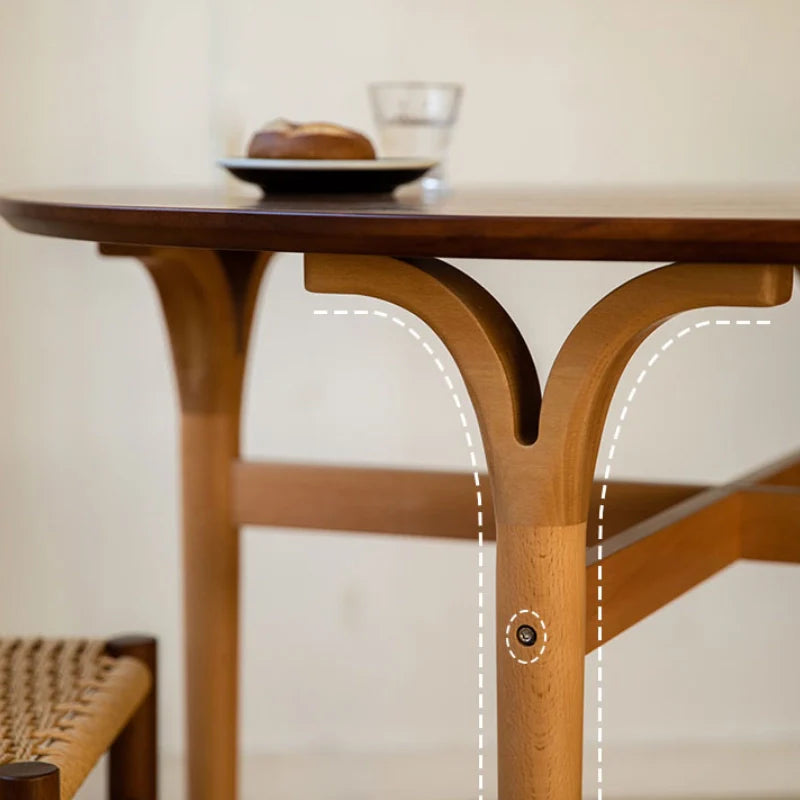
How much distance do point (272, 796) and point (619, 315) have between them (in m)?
1.37

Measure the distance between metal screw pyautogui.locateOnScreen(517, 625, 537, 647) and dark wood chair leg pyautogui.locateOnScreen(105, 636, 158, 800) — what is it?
0.47 metres

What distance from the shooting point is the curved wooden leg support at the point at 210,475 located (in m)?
1.49

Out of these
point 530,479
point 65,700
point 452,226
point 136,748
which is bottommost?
point 136,748

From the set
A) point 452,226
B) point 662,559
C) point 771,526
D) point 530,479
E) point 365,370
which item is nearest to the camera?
point 452,226

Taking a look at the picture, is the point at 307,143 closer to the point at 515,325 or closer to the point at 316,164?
the point at 316,164

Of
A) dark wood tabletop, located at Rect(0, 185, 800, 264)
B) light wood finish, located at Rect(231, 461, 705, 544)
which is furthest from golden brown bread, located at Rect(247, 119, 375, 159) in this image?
light wood finish, located at Rect(231, 461, 705, 544)

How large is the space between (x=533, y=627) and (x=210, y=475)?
0.66 m

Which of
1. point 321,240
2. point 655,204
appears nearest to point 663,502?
point 655,204

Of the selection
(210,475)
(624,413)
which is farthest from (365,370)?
(210,475)

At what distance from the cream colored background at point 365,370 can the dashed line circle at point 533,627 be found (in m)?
1.06

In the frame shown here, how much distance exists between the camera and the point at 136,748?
1319 mm

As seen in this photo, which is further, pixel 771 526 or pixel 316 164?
pixel 771 526

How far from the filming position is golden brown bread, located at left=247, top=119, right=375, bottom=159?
A: 1.18 m

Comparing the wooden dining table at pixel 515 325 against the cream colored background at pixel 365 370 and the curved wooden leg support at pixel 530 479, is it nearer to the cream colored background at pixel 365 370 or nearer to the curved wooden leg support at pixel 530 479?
the curved wooden leg support at pixel 530 479
